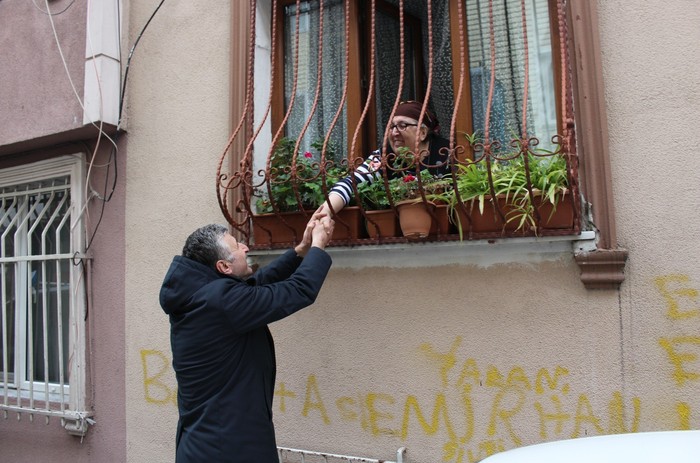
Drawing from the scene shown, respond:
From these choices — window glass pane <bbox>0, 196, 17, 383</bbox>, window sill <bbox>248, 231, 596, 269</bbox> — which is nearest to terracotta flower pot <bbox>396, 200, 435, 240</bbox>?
window sill <bbox>248, 231, 596, 269</bbox>

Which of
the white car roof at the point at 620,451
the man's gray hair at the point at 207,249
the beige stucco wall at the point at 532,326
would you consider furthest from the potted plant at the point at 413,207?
the white car roof at the point at 620,451

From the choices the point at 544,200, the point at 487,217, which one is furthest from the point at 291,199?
the point at 544,200

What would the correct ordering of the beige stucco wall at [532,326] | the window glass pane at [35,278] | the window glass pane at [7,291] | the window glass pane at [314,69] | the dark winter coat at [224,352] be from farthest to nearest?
the window glass pane at [7,291], the window glass pane at [35,278], the window glass pane at [314,69], the beige stucco wall at [532,326], the dark winter coat at [224,352]

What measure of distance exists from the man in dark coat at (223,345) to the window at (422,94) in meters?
0.69

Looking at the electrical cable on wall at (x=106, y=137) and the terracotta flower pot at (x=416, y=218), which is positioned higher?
the electrical cable on wall at (x=106, y=137)

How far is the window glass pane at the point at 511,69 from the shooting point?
3.24 m

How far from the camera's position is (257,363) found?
9.11 feet

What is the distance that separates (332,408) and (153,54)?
2.83 m

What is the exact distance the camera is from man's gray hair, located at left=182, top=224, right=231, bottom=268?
2816 mm

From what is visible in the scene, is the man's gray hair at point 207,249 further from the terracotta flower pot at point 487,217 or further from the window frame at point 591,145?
the window frame at point 591,145

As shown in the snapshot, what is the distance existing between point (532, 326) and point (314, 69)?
2.20m

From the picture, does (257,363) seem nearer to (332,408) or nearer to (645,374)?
(332,408)

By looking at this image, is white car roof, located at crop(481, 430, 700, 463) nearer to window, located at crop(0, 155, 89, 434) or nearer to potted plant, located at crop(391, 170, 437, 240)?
potted plant, located at crop(391, 170, 437, 240)

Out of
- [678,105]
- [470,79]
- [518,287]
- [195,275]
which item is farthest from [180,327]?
[678,105]
